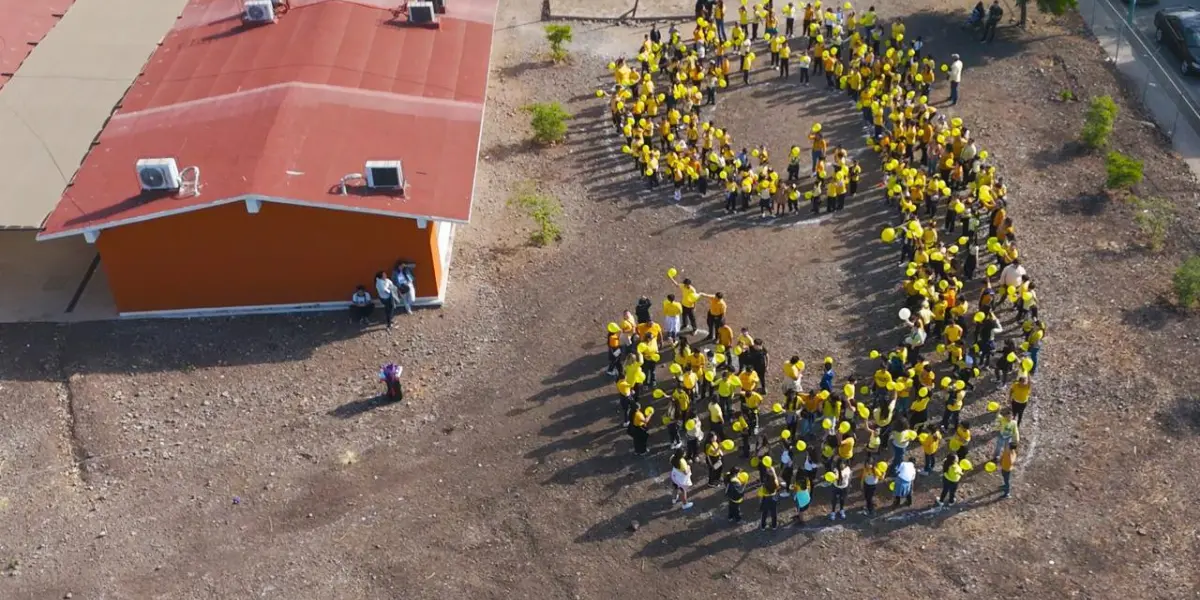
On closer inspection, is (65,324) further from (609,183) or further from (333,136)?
(609,183)

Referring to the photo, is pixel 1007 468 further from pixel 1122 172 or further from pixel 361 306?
pixel 361 306

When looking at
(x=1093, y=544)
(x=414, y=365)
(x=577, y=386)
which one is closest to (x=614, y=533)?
(x=577, y=386)

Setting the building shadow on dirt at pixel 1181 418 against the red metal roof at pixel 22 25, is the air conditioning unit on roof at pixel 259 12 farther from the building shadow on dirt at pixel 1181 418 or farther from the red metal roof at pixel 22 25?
the building shadow on dirt at pixel 1181 418

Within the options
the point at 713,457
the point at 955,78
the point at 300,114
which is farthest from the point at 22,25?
the point at 955,78

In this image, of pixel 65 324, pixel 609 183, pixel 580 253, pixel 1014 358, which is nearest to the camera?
pixel 1014 358

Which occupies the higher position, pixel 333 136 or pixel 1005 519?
pixel 333 136

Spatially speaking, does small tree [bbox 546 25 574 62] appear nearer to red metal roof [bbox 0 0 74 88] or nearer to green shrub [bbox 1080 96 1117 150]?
red metal roof [bbox 0 0 74 88]

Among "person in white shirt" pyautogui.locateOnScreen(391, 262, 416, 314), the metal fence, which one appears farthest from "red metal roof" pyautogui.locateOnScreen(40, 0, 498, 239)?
the metal fence
